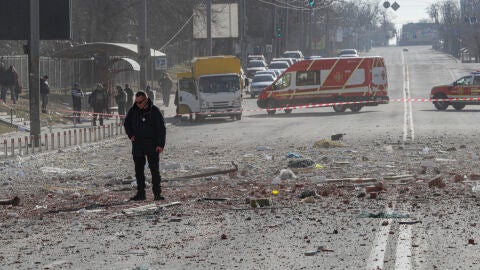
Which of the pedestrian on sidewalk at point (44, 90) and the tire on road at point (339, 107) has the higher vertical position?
the pedestrian on sidewalk at point (44, 90)

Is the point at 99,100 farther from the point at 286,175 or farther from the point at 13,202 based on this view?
the point at 13,202

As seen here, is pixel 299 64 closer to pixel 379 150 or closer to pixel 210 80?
pixel 210 80

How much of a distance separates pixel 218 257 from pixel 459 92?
37773mm

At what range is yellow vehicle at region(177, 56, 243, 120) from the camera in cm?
4212

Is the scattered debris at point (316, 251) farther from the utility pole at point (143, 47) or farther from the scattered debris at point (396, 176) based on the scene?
the utility pole at point (143, 47)

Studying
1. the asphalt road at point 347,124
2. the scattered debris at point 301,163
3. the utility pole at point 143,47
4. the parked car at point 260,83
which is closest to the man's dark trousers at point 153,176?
the scattered debris at point 301,163

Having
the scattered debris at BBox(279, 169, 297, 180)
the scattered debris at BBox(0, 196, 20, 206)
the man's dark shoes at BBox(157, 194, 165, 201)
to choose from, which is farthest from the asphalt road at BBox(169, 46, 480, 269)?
the scattered debris at BBox(0, 196, 20, 206)

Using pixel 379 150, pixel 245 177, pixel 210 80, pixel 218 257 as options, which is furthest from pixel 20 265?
pixel 210 80

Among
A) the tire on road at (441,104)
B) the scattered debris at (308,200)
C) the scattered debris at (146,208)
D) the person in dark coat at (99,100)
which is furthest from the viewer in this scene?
the tire on road at (441,104)

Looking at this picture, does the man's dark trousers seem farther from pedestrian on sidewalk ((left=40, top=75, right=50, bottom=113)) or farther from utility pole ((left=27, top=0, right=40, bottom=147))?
pedestrian on sidewalk ((left=40, top=75, right=50, bottom=113))

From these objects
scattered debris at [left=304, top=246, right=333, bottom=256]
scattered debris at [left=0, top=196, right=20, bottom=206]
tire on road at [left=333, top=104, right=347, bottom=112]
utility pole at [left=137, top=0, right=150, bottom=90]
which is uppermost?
utility pole at [left=137, top=0, right=150, bottom=90]

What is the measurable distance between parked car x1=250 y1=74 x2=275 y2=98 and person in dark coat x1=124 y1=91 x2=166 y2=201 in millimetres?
49877

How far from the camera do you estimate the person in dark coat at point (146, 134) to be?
48.8ft

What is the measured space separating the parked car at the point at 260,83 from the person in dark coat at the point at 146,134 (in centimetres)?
4988
